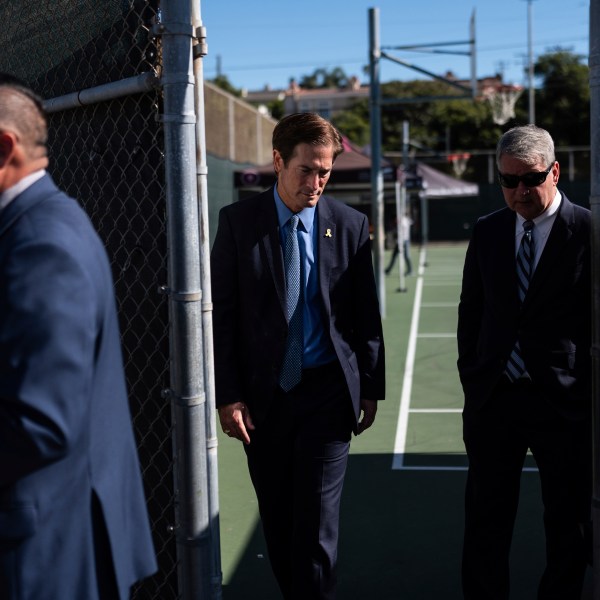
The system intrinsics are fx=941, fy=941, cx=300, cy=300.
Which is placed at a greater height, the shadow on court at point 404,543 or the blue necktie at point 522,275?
the blue necktie at point 522,275

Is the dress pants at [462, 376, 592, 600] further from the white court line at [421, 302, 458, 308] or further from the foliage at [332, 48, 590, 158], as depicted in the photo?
the foliage at [332, 48, 590, 158]

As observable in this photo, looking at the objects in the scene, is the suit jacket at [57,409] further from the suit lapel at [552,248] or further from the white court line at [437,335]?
the white court line at [437,335]

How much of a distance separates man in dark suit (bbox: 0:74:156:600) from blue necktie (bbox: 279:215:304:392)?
136cm

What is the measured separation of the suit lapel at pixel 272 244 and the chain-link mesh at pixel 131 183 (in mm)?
468

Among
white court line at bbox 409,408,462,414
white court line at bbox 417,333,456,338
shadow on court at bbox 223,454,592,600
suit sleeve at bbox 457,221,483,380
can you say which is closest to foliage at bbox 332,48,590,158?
white court line at bbox 417,333,456,338

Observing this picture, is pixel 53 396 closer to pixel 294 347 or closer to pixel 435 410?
pixel 294 347

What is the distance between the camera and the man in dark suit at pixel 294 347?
11.8 feet

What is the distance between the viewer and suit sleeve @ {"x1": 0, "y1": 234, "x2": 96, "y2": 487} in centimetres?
192

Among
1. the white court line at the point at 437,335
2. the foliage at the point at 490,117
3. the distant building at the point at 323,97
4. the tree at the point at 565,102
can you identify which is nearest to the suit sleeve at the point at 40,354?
the white court line at the point at 437,335

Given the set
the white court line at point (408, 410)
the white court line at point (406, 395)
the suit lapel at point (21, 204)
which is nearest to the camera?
the suit lapel at point (21, 204)

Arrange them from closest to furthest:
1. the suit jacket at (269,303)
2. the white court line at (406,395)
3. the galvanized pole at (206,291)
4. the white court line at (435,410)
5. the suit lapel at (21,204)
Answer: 1. the suit lapel at (21,204)
2. the galvanized pole at (206,291)
3. the suit jacket at (269,303)
4. the white court line at (406,395)
5. the white court line at (435,410)

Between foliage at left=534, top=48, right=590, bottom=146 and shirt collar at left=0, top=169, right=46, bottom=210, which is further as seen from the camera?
foliage at left=534, top=48, right=590, bottom=146

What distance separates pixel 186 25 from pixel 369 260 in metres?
1.29

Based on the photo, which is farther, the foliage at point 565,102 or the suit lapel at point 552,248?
the foliage at point 565,102
